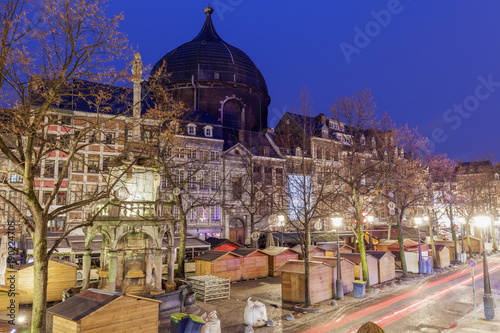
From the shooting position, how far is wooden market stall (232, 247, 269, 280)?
2561cm

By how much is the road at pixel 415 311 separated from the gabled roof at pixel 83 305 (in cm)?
758

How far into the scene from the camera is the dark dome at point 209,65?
52.5 meters

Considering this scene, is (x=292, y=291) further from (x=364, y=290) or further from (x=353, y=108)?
(x=353, y=108)

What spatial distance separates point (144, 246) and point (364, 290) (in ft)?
39.3

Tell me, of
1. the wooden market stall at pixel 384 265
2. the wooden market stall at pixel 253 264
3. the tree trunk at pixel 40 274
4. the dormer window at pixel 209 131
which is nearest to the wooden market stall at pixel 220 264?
the wooden market stall at pixel 253 264

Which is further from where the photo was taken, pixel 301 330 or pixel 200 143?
pixel 200 143

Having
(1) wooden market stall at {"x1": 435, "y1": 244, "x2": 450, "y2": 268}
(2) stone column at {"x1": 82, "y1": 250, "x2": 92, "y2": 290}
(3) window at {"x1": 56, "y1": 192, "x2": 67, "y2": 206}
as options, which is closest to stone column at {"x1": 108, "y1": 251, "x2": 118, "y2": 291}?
(2) stone column at {"x1": 82, "y1": 250, "x2": 92, "y2": 290}

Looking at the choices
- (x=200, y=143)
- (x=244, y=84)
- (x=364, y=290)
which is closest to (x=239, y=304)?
(x=364, y=290)

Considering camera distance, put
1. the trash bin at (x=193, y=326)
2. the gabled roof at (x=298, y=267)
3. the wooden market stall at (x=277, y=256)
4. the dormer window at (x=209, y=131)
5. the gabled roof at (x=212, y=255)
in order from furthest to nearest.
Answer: the dormer window at (x=209, y=131) < the wooden market stall at (x=277, y=256) < the gabled roof at (x=212, y=255) < the gabled roof at (x=298, y=267) < the trash bin at (x=193, y=326)

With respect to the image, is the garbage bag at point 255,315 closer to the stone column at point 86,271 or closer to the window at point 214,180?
the stone column at point 86,271

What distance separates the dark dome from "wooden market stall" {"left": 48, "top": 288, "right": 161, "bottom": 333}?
43461mm

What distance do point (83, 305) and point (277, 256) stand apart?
1822 centimetres

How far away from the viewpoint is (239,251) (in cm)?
2694

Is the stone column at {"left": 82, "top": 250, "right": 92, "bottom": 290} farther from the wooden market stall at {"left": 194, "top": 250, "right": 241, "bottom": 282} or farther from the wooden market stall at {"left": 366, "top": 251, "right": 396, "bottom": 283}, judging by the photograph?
the wooden market stall at {"left": 366, "top": 251, "right": 396, "bottom": 283}
